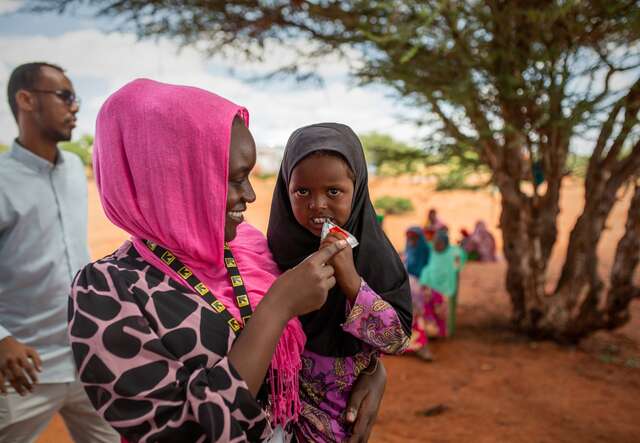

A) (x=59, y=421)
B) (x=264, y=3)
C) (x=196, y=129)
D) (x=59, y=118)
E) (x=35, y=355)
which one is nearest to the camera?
(x=196, y=129)

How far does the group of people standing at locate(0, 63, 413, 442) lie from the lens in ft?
3.77

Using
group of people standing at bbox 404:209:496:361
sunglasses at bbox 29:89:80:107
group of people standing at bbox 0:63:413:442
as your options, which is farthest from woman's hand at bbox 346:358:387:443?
group of people standing at bbox 404:209:496:361

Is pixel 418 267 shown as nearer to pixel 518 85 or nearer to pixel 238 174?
pixel 518 85

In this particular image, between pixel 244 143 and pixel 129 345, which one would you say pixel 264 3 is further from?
pixel 129 345

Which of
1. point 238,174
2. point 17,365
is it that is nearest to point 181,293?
point 238,174

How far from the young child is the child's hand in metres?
0.09

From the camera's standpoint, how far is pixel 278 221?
5.78ft

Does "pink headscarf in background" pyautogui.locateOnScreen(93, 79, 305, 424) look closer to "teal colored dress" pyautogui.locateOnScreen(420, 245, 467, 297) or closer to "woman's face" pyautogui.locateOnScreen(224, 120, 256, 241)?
"woman's face" pyautogui.locateOnScreen(224, 120, 256, 241)

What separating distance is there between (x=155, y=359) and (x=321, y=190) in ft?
2.55

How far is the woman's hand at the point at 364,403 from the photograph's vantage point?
1.60 meters

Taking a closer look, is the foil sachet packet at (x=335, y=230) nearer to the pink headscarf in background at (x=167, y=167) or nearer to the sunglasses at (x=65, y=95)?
the pink headscarf in background at (x=167, y=167)

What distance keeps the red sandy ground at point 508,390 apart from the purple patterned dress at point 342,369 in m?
2.47

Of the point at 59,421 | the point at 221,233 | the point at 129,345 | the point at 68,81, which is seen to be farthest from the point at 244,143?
the point at 59,421

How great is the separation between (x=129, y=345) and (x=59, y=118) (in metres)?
2.07
